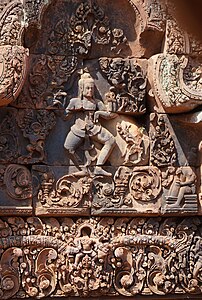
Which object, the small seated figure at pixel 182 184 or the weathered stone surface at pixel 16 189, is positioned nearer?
the weathered stone surface at pixel 16 189

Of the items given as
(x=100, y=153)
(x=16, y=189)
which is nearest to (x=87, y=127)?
(x=100, y=153)

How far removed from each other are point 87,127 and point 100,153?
0.63ft

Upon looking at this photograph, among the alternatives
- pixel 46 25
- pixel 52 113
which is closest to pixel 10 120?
pixel 52 113

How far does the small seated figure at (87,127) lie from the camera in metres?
4.37

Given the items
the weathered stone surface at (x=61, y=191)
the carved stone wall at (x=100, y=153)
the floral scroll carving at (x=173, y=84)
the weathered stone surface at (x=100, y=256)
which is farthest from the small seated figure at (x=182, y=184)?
the weathered stone surface at (x=61, y=191)

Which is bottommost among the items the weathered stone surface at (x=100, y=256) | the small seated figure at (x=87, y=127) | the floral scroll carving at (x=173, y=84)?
the weathered stone surface at (x=100, y=256)

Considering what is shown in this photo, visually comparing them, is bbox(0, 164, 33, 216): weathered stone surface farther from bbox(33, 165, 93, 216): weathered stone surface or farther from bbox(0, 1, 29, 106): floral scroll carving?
bbox(0, 1, 29, 106): floral scroll carving

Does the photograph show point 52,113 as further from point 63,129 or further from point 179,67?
point 179,67

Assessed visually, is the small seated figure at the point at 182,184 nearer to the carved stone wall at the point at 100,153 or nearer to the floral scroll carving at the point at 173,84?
the carved stone wall at the point at 100,153

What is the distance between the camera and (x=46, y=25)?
171 inches

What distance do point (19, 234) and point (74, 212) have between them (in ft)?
1.23

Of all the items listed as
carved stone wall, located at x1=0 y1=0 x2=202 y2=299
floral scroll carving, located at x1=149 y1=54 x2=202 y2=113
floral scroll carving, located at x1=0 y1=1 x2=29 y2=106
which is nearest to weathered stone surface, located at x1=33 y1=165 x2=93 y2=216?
carved stone wall, located at x1=0 y1=0 x2=202 y2=299

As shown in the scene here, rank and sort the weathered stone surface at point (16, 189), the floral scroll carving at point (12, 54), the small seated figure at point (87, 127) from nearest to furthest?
the floral scroll carving at point (12, 54), the weathered stone surface at point (16, 189), the small seated figure at point (87, 127)

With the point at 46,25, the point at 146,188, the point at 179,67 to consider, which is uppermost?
the point at 46,25
